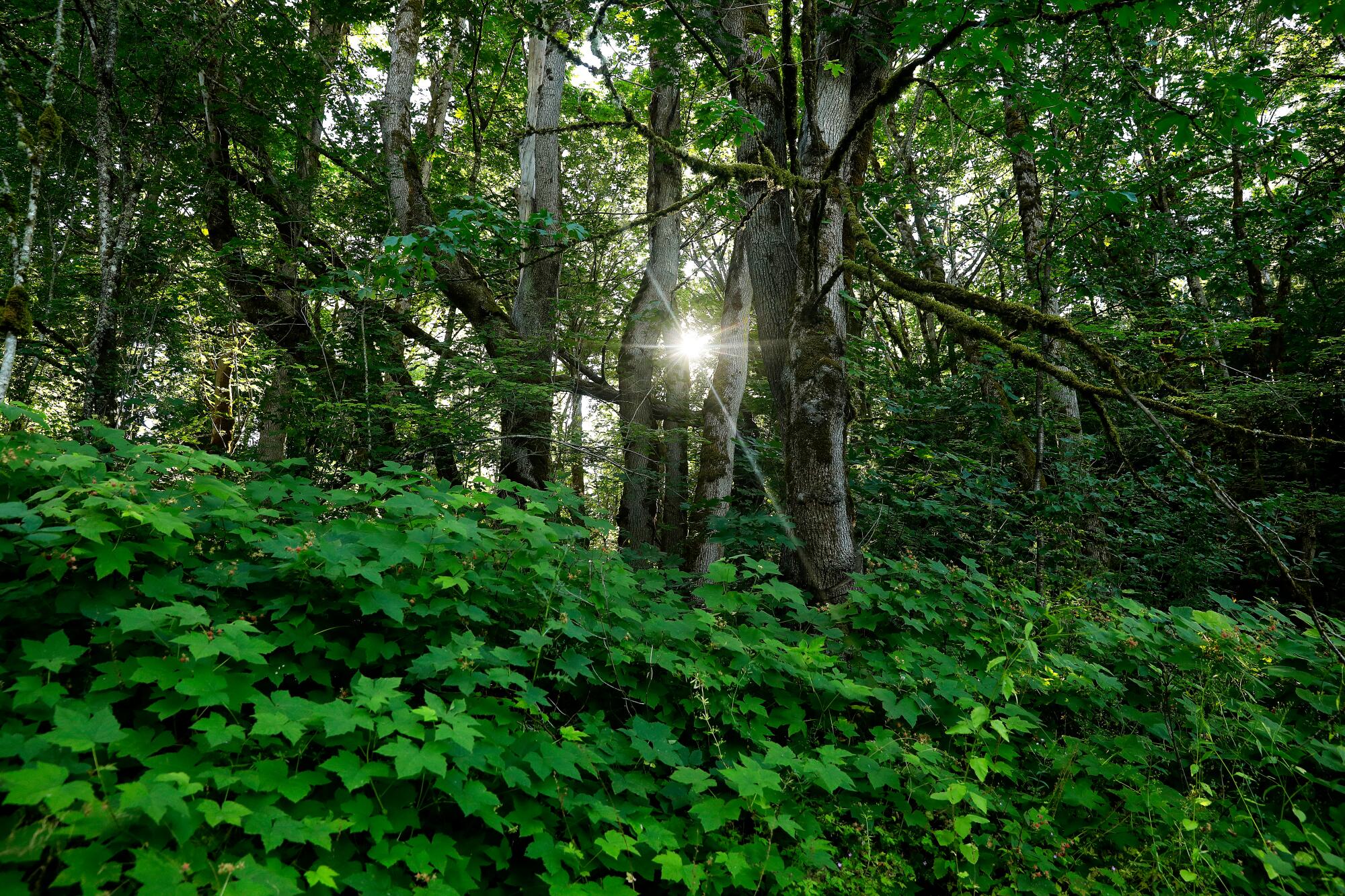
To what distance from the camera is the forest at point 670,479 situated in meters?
1.86

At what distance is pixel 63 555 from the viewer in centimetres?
187

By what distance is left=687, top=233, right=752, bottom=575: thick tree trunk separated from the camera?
7.22m

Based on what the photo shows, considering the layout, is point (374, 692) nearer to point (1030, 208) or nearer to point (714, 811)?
point (714, 811)

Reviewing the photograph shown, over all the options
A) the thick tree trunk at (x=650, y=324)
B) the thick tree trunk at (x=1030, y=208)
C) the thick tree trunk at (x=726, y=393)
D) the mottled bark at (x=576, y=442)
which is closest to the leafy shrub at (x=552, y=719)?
the mottled bark at (x=576, y=442)

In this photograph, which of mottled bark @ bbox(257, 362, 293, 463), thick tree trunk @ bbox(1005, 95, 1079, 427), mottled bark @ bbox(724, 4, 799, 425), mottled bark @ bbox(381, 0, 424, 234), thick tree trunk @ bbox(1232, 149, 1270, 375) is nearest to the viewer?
mottled bark @ bbox(724, 4, 799, 425)

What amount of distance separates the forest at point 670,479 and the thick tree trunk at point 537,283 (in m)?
0.07

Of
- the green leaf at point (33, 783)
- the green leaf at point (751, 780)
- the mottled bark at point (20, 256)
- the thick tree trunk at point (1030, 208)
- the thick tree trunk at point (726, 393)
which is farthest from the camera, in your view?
the thick tree trunk at point (726, 393)

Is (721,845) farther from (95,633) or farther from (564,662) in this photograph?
(95,633)

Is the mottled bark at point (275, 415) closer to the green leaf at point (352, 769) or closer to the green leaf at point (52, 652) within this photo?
the green leaf at point (52, 652)

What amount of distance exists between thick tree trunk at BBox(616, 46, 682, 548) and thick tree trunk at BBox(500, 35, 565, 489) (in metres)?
1.24

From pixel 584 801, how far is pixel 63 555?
186cm

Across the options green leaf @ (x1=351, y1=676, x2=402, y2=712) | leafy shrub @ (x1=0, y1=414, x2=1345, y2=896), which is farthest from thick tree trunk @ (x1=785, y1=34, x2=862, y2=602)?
green leaf @ (x1=351, y1=676, x2=402, y2=712)

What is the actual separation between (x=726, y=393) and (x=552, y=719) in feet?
17.9

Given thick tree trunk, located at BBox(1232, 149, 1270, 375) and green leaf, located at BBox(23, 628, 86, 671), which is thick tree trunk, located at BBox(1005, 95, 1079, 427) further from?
green leaf, located at BBox(23, 628, 86, 671)
